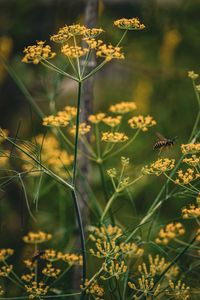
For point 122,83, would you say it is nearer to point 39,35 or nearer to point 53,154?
point 39,35

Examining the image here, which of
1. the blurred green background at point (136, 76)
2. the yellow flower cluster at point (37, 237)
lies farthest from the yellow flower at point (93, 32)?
the blurred green background at point (136, 76)

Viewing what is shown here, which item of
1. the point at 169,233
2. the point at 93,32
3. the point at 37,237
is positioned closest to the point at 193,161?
the point at 169,233

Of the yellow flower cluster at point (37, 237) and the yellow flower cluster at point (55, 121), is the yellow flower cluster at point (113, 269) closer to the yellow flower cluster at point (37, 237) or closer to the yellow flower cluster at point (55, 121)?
the yellow flower cluster at point (37, 237)

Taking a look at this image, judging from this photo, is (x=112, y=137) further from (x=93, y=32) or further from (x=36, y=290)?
(x=36, y=290)

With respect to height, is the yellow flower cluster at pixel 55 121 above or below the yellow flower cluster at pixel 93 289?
above

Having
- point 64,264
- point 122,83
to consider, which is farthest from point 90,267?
point 122,83

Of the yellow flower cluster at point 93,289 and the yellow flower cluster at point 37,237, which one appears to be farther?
the yellow flower cluster at point 37,237
